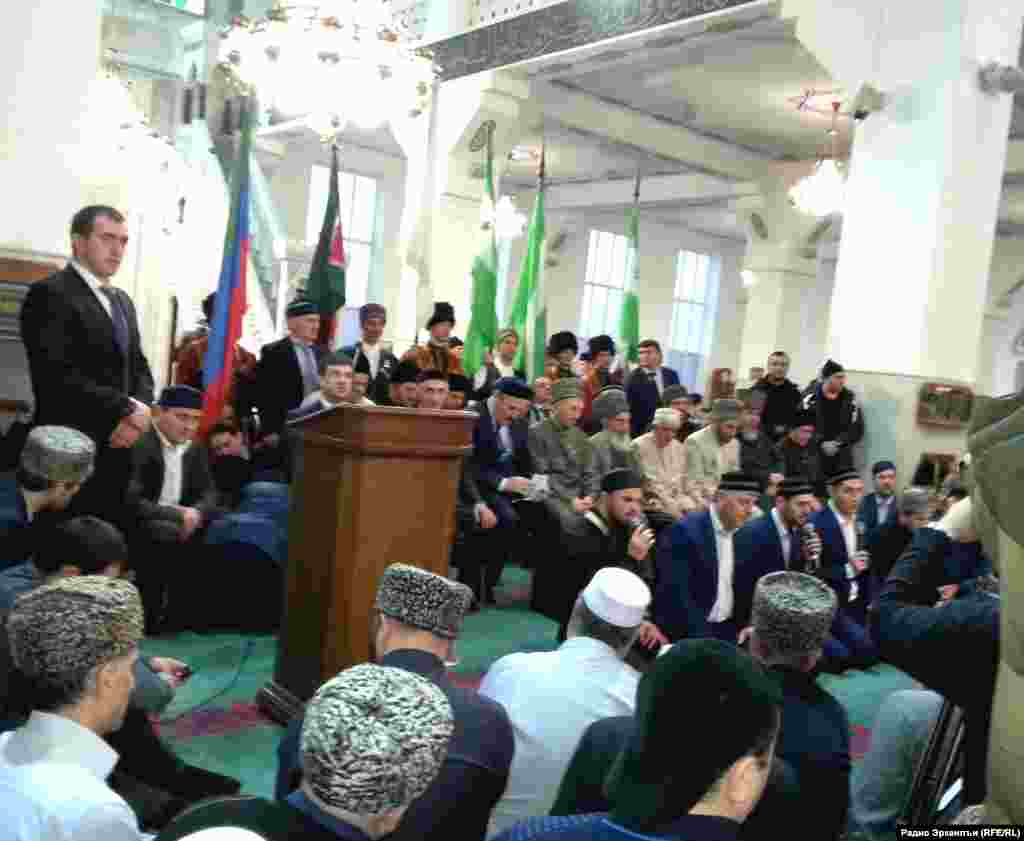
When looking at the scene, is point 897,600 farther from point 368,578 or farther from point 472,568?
point 472,568

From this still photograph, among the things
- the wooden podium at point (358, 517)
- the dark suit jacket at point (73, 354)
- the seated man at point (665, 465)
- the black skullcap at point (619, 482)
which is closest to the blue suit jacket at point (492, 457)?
the seated man at point (665, 465)

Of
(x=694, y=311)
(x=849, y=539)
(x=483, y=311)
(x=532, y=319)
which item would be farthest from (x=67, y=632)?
(x=694, y=311)

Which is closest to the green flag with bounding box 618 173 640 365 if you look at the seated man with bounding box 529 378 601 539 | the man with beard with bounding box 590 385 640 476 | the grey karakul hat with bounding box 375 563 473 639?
the man with beard with bounding box 590 385 640 476

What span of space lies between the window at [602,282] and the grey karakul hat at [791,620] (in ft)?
52.2

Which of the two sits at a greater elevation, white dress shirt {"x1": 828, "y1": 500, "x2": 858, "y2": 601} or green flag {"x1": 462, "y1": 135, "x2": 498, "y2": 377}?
green flag {"x1": 462, "y1": 135, "x2": 498, "y2": 377}

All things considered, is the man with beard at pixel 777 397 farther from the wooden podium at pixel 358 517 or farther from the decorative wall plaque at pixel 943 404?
the wooden podium at pixel 358 517

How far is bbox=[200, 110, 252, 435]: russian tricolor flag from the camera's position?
4.77m

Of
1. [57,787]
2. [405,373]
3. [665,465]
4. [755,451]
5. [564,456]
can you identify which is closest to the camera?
[57,787]

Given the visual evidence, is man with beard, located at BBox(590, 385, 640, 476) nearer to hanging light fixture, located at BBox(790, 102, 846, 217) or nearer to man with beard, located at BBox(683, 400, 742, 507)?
man with beard, located at BBox(683, 400, 742, 507)

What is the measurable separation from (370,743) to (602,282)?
17.2 metres

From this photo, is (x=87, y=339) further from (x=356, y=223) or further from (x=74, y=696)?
(x=356, y=223)

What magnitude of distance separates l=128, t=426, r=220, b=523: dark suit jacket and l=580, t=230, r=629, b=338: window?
13.8m

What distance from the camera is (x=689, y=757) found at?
1.17 meters

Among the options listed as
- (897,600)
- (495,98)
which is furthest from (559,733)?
(495,98)
